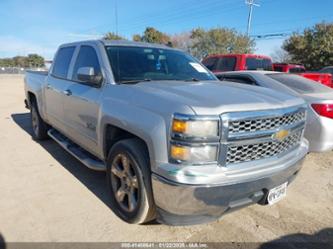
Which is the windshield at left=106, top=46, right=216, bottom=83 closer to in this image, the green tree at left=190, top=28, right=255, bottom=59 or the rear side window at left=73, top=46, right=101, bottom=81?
the rear side window at left=73, top=46, right=101, bottom=81

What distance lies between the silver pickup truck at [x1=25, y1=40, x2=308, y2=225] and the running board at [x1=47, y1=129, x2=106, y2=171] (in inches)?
1.5

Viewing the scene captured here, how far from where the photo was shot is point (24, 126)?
7.90 meters

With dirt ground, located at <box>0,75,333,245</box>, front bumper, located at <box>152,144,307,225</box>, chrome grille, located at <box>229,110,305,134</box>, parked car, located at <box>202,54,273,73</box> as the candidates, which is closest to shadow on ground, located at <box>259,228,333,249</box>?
dirt ground, located at <box>0,75,333,245</box>

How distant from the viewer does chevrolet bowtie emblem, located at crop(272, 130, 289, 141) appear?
266 centimetres

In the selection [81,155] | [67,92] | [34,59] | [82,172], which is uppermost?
[67,92]

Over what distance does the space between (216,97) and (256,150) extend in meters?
0.59

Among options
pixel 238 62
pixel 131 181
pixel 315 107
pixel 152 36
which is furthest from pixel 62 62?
pixel 152 36

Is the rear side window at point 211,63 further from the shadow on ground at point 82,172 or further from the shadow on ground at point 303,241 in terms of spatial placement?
the shadow on ground at point 303,241

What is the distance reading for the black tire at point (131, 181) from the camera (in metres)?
2.69

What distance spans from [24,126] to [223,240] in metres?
6.79

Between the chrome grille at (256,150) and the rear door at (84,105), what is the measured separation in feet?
5.48

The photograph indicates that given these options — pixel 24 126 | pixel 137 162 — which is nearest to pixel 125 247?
pixel 137 162

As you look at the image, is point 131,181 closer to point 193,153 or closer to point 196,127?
point 193,153

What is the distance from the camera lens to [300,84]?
5336 mm
